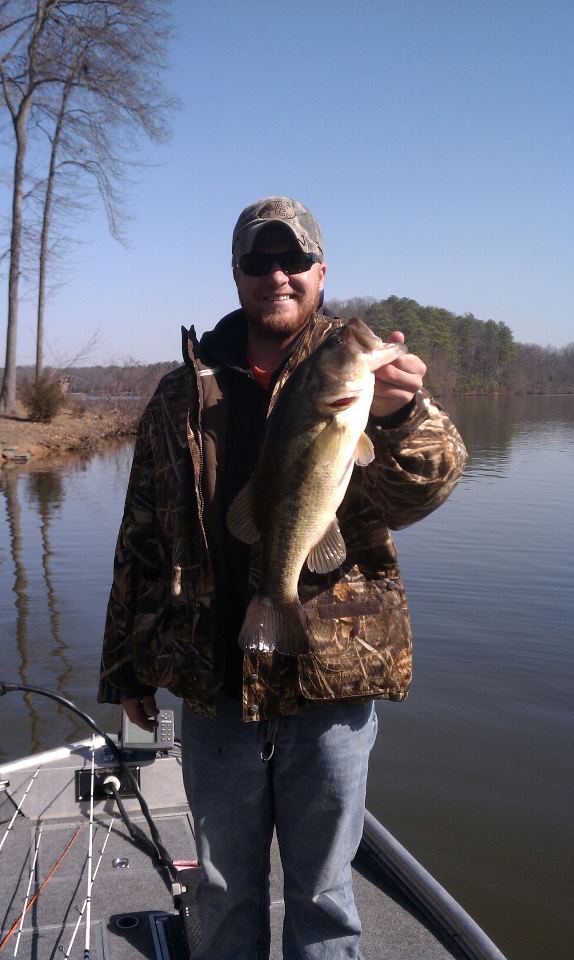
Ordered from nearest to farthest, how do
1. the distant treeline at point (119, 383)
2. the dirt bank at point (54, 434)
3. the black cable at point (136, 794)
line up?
the black cable at point (136, 794)
the dirt bank at point (54, 434)
the distant treeline at point (119, 383)

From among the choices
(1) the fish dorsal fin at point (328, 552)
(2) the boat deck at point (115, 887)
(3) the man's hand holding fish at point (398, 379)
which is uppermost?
(3) the man's hand holding fish at point (398, 379)

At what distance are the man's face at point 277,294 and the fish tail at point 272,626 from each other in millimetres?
894

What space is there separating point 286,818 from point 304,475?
1.06 meters

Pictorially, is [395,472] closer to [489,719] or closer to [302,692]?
[302,692]

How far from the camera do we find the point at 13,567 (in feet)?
41.5

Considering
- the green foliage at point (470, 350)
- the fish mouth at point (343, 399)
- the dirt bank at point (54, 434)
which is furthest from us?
the green foliage at point (470, 350)

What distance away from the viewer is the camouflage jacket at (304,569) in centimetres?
234

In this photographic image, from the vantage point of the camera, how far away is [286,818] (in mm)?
2475

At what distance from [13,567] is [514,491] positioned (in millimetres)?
11107

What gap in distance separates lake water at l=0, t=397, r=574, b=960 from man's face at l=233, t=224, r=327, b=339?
13.4ft

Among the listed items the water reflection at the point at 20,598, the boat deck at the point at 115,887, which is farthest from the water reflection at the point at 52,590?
the boat deck at the point at 115,887

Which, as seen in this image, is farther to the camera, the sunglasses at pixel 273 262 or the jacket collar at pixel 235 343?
the sunglasses at pixel 273 262

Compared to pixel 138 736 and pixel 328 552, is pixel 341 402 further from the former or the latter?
pixel 138 736

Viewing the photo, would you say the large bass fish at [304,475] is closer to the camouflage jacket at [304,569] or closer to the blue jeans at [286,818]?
the camouflage jacket at [304,569]
